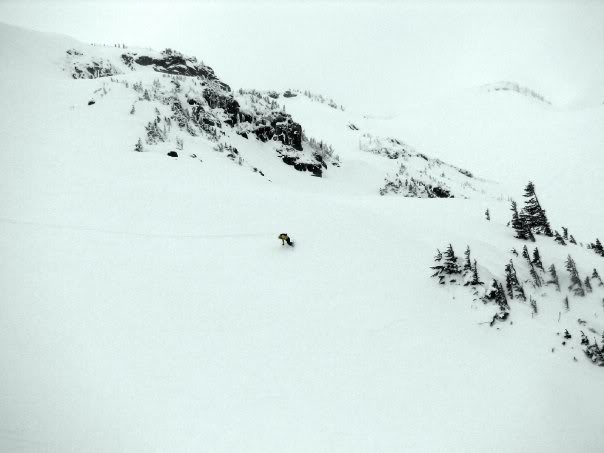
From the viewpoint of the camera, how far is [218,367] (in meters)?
5.63

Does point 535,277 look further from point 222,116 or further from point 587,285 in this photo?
point 222,116

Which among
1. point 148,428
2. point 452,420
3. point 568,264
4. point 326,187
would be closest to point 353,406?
point 452,420

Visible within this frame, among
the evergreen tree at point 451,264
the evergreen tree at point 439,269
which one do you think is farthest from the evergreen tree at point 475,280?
the evergreen tree at point 439,269

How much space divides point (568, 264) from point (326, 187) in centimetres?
1272

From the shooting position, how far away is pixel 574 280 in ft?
27.8

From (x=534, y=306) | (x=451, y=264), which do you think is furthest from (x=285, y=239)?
(x=534, y=306)

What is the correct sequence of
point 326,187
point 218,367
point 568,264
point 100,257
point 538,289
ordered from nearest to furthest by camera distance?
1. point 218,367
2. point 100,257
3. point 538,289
4. point 568,264
5. point 326,187

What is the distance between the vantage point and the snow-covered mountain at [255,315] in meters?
4.90

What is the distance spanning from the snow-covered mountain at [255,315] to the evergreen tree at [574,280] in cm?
9

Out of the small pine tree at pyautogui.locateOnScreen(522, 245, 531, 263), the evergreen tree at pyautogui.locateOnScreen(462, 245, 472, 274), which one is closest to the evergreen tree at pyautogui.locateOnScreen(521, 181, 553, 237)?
the small pine tree at pyautogui.locateOnScreen(522, 245, 531, 263)

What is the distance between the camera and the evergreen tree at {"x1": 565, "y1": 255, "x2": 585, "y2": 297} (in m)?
8.21

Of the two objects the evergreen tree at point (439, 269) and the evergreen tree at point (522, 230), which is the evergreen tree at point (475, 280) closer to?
the evergreen tree at point (439, 269)

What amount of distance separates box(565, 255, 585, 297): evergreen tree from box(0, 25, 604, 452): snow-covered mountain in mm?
92

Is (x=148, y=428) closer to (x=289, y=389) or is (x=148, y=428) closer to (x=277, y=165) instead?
(x=289, y=389)
